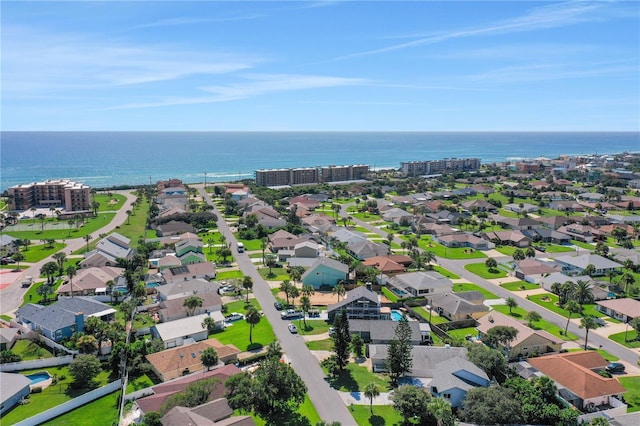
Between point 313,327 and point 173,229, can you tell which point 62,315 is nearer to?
point 313,327

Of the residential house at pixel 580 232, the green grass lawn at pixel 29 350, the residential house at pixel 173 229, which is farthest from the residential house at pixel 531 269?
the residential house at pixel 173 229

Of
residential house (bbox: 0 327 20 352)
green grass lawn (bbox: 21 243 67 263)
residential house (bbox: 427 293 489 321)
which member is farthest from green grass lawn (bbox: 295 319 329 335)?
green grass lawn (bbox: 21 243 67 263)

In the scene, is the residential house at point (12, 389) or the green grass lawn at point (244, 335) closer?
the residential house at point (12, 389)

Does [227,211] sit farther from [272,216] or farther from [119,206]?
[119,206]

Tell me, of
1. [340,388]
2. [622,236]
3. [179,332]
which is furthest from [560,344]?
[622,236]

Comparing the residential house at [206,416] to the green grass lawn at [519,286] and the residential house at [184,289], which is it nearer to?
the residential house at [184,289]

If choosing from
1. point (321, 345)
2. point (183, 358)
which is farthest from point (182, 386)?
point (321, 345)
